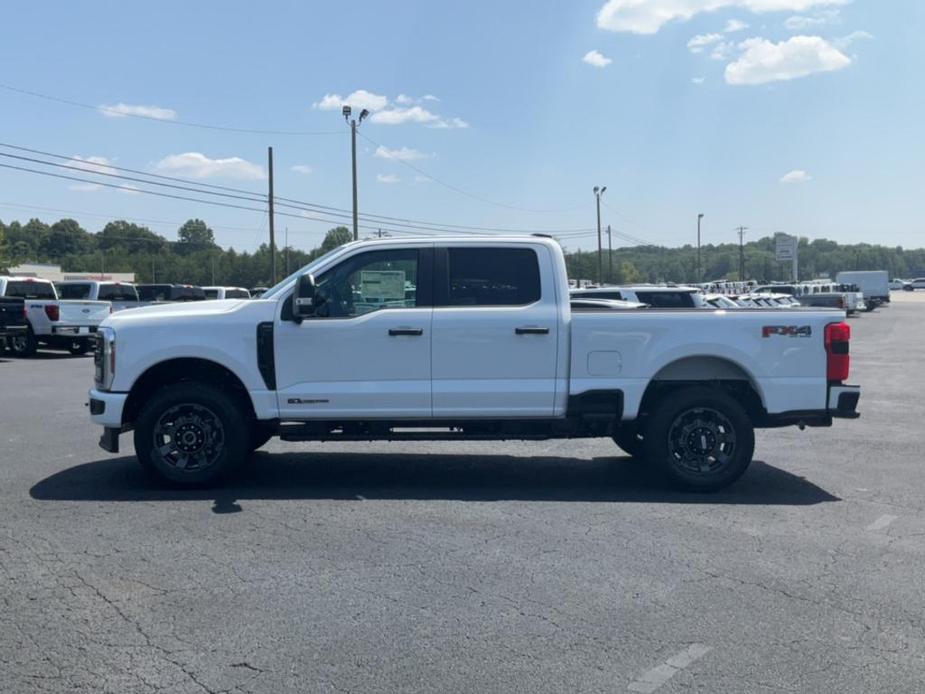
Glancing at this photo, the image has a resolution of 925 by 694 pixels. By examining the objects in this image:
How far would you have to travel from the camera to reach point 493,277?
8359mm

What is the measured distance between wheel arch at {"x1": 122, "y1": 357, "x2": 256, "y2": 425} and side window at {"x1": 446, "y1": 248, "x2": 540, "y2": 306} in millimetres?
1988

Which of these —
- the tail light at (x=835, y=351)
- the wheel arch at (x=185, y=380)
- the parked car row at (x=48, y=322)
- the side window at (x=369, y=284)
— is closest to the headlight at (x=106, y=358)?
the wheel arch at (x=185, y=380)

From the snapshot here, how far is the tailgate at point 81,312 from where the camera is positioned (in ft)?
78.9

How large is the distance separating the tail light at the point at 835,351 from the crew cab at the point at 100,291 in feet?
74.9

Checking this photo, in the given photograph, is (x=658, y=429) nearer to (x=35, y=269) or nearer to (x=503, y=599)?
(x=503, y=599)

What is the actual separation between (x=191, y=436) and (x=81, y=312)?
1775 centimetres

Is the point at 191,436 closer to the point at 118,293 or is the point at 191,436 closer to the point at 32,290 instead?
the point at 32,290

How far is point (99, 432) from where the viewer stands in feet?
37.1

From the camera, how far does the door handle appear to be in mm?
8070

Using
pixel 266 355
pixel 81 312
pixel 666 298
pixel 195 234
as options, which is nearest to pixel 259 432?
pixel 266 355

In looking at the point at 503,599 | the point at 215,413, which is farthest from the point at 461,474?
the point at 503,599

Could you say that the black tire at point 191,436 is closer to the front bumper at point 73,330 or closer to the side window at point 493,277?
the side window at point 493,277

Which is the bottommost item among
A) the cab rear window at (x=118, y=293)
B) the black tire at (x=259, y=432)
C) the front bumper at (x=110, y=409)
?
the black tire at (x=259, y=432)

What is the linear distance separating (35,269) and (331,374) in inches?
3774
